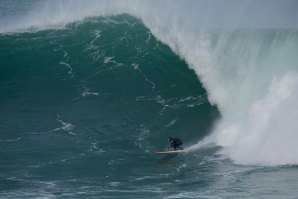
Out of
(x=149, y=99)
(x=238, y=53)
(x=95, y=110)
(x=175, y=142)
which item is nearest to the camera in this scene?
(x=175, y=142)

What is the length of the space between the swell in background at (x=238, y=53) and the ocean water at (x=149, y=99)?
0.06 m

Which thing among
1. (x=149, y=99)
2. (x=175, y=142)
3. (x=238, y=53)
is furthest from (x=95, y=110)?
(x=238, y=53)

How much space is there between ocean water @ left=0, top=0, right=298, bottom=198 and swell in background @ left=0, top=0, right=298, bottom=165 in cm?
6

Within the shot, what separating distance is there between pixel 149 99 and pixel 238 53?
5.20 metres

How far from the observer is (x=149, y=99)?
33844mm

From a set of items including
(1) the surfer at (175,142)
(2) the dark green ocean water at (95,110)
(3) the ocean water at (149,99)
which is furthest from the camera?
(1) the surfer at (175,142)

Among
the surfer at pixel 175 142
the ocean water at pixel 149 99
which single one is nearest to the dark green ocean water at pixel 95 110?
the ocean water at pixel 149 99

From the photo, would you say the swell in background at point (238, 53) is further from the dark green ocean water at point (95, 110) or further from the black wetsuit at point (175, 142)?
the black wetsuit at point (175, 142)

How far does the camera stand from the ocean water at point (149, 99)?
24.9 meters

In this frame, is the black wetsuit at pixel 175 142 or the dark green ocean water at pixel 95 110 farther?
the black wetsuit at pixel 175 142

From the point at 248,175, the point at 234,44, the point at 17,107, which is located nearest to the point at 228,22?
the point at 234,44

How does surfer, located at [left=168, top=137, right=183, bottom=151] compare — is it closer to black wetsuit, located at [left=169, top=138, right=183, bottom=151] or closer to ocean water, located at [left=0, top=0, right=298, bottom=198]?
black wetsuit, located at [left=169, top=138, right=183, bottom=151]

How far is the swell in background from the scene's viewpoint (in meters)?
28.2

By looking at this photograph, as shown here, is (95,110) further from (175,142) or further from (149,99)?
(175,142)
